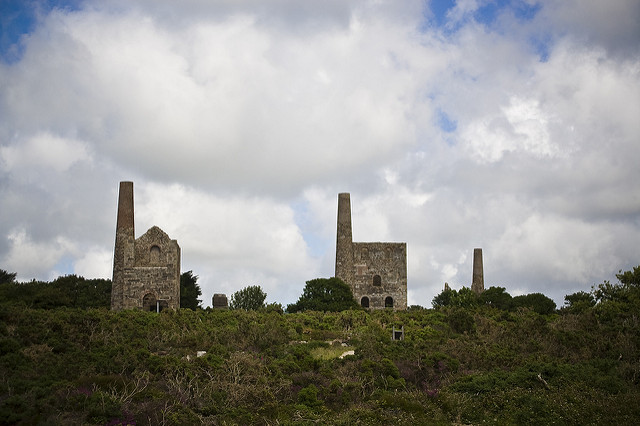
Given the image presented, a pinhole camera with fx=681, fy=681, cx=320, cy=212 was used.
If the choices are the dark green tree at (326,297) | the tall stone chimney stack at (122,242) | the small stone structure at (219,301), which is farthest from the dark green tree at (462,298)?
the tall stone chimney stack at (122,242)

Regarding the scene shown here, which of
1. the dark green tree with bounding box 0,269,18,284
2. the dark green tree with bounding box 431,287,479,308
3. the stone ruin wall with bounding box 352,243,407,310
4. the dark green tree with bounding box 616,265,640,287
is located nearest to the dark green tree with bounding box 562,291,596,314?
the dark green tree with bounding box 616,265,640,287

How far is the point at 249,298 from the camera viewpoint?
143 ft

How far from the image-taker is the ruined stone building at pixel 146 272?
38.6 m

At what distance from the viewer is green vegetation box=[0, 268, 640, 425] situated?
14.7 metres

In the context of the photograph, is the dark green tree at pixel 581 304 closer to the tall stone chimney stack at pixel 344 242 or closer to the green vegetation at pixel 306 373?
the green vegetation at pixel 306 373

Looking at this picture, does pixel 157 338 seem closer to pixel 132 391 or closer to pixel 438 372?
pixel 132 391

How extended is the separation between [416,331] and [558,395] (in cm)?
1206

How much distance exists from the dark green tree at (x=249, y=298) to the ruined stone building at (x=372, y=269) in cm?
827

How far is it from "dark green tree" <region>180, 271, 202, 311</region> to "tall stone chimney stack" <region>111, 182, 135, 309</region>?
196 inches

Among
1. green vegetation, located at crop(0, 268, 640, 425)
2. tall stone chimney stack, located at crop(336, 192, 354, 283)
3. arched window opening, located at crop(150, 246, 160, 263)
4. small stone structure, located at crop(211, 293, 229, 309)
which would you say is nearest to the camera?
green vegetation, located at crop(0, 268, 640, 425)

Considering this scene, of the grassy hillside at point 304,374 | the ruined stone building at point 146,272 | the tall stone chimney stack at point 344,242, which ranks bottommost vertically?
the grassy hillside at point 304,374

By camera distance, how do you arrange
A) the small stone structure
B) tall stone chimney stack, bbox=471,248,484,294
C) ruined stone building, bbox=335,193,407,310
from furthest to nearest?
tall stone chimney stack, bbox=471,248,484,294, ruined stone building, bbox=335,193,407,310, the small stone structure

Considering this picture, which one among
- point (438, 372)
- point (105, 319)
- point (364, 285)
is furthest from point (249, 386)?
point (364, 285)

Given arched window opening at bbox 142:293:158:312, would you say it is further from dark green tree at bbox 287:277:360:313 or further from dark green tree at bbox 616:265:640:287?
dark green tree at bbox 616:265:640:287
